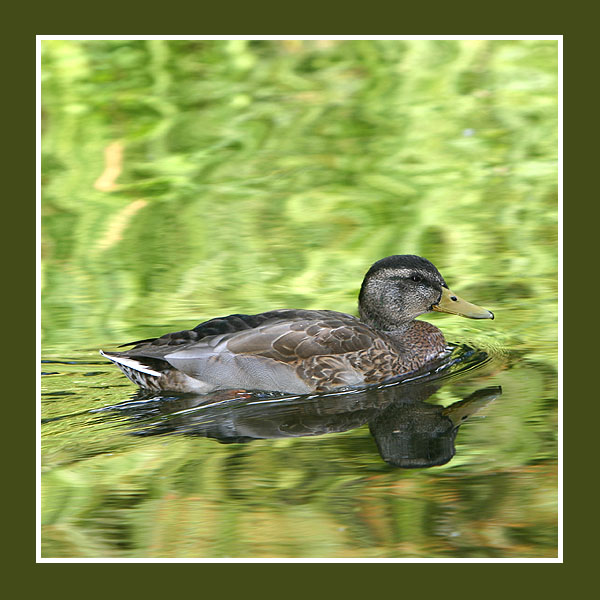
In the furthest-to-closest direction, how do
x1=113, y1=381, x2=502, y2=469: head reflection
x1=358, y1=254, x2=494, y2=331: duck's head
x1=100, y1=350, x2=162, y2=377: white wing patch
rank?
x1=358, y1=254, x2=494, y2=331: duck's head < x1=100, y1=350, x2=162, y2=377: white wing patch < x1=113, y1=381, x2=502, y2=469: head reflection

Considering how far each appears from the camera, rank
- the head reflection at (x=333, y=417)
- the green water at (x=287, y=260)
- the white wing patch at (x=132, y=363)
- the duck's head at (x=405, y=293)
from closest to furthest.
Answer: the green water at (x=287, y=260) < the head reflection at (x=333, y=417) < the white wing patch at (x=132, y=363) < the duck's head at (x=405, y=293)

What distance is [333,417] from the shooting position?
9.45 meters

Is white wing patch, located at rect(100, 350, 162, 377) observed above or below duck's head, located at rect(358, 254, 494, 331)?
below

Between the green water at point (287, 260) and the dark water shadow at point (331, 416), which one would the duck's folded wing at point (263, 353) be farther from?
the green water at point (287, 260)

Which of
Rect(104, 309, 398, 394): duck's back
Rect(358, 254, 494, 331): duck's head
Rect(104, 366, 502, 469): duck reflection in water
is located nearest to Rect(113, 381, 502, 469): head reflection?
Rect(104, 366, 502, 469): duck reflection in water

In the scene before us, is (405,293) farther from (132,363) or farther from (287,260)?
(132,363)

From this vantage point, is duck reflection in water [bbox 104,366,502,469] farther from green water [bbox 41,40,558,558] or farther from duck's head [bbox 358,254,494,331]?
duck's head [bbox 358,254,494,331]

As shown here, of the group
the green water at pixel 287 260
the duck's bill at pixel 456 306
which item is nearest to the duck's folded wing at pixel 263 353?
the green water at pixel 287 260

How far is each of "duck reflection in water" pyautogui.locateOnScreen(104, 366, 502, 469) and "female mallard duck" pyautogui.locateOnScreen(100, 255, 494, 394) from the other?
0.49ft

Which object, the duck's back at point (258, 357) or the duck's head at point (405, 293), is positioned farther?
the duck's head at point (405, 293)

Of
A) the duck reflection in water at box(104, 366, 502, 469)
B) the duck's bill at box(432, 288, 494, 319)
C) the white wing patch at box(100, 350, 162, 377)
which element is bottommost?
the duck reflection in water at box(104, 366, 502, 469)

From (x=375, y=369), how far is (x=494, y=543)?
3035mm

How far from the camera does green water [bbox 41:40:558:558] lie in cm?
781

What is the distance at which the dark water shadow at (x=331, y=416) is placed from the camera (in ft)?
29.1
